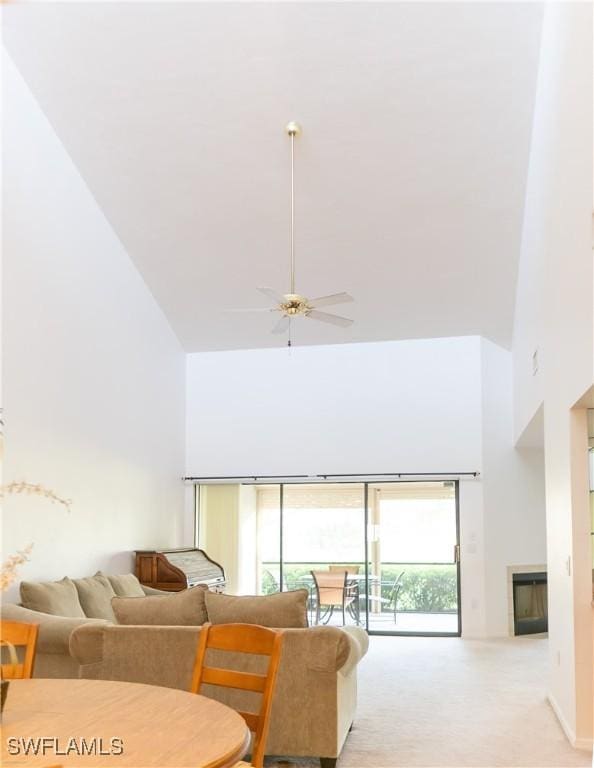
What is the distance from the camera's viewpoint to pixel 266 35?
6754 mm

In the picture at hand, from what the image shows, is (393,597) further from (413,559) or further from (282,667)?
(282,667)

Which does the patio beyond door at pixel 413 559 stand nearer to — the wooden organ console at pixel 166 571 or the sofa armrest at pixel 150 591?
the wooden organ console at pixel 166 571

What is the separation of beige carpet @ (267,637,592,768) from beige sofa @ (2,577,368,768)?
13.5 inches

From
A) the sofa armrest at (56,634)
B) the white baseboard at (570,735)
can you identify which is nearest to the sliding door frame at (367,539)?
the white baseboard at (570,735)

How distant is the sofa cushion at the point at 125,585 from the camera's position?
8.59 metres

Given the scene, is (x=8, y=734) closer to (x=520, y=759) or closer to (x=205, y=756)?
(x=205, y=756)

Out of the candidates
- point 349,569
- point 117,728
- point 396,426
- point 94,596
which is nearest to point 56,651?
point 94,596

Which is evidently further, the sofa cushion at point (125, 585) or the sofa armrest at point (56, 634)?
the sofa cushion at point (125, 585)

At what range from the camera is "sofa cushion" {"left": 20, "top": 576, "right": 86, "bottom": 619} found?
7102 millimetres

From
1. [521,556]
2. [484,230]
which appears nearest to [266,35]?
[484,230]

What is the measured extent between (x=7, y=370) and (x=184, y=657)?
10.6ft

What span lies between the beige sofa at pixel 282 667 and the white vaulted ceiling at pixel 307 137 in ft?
14.4

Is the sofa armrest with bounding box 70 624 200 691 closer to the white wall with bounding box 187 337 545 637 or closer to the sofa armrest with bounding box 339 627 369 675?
the sofa armrest with bounding box 339 627 369 675

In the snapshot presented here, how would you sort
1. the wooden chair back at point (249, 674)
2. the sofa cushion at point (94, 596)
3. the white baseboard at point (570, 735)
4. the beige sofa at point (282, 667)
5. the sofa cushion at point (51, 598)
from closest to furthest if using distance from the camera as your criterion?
the wooden chair back at point (249, 674) < the beige sofa at point (282, 667) < the white baseboard at point (570, 735) < the sofa cushion at point (51, 598) < the sofa cushion at point (94, 596)
